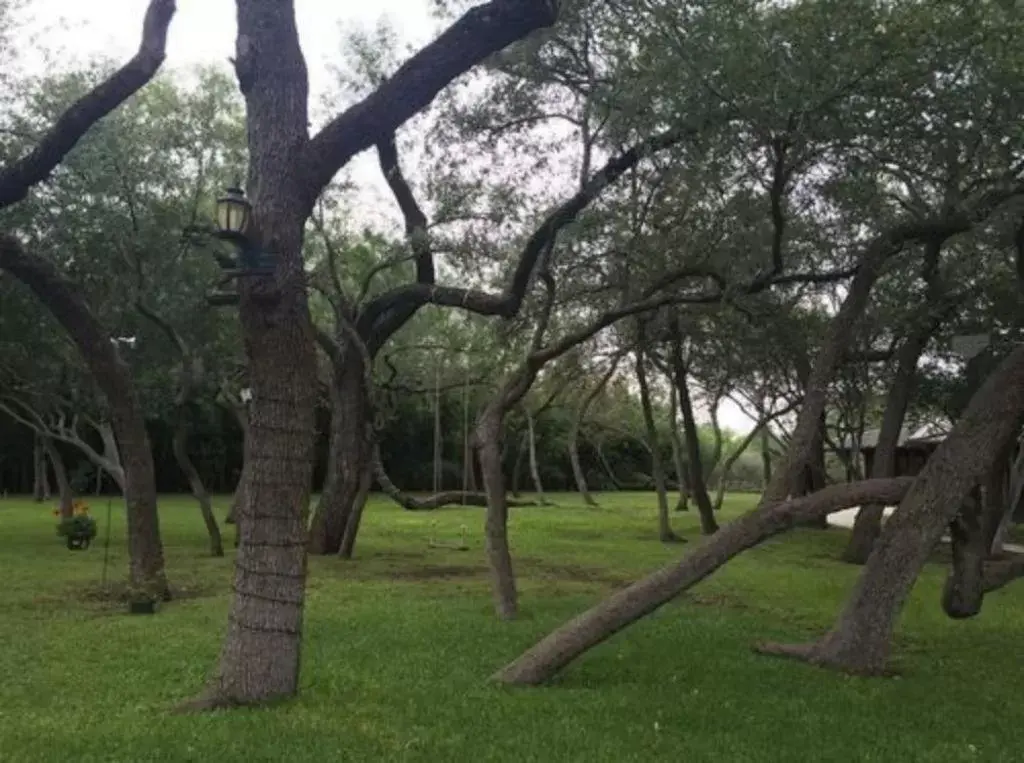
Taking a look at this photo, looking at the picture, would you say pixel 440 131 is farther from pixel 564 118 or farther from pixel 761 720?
pixel 761 720

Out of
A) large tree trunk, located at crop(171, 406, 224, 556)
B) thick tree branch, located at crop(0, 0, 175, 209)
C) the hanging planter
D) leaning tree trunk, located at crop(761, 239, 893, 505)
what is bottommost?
the hanging planter

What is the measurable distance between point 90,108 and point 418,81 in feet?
13.3

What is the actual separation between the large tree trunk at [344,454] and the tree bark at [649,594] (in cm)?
953

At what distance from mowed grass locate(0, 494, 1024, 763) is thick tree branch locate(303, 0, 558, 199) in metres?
3.04

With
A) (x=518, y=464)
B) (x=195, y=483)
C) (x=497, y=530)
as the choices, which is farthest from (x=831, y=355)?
(x=518, y=464)

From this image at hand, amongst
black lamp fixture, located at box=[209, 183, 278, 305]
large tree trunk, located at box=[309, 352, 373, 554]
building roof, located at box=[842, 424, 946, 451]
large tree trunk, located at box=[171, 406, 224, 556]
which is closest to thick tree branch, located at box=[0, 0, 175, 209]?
black lamp fixture, located at box=[209, 183, 278, 305]

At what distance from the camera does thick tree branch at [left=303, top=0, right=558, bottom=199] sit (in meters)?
6.12

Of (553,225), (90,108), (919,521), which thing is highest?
(90,108)

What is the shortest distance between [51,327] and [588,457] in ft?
114

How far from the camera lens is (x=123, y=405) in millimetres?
11031

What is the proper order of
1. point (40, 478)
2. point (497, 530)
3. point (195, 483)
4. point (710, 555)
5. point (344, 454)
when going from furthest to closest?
point (40, 478) → point (344, 454) → point (195, 483) → point (497, 530) → point (710, 555)

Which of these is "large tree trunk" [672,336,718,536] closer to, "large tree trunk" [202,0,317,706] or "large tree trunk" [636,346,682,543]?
"large tree trunk" [636,346,682,543]

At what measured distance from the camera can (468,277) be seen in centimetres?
1590

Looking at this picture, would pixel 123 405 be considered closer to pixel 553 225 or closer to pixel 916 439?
pixel 553 225
